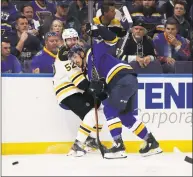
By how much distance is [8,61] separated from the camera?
405 cm

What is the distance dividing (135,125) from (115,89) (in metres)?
0.31

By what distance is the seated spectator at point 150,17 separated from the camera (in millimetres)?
4383

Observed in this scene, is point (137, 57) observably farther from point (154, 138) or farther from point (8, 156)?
point (8, 156)

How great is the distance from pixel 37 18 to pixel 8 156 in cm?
121

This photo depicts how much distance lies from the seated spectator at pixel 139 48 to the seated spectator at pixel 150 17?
87mm

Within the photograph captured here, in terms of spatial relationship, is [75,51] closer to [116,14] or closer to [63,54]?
[63,54]

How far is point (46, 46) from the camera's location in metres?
4.16

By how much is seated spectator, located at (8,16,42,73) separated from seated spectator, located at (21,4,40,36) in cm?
5

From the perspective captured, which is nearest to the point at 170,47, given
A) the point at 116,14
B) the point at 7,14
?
the point at 116,14

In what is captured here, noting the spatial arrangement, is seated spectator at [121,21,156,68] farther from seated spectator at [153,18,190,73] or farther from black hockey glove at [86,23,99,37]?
black hockey glove at [86,23,99,37]

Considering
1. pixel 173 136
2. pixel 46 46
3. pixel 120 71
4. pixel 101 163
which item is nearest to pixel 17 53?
pixel 46 46

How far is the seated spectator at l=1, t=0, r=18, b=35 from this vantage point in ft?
14.0

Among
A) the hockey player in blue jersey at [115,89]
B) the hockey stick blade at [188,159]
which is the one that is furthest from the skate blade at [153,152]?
the hockey stick blade at [188,159]

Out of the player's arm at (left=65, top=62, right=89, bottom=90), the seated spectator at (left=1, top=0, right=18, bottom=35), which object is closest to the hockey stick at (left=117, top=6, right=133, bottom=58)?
the player's arm at (left=65, top=62, right=89, bottom=90)
